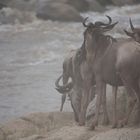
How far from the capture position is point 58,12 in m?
30.0

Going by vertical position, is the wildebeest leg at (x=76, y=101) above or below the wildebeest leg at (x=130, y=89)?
below

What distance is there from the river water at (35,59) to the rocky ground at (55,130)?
2461mm

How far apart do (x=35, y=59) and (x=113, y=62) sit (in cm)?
1352

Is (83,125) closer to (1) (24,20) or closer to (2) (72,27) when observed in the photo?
(2) (72,27)

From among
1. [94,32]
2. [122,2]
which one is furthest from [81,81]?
[122,2]

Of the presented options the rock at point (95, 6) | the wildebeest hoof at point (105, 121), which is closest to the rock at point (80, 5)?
the rock at point (95, 6)

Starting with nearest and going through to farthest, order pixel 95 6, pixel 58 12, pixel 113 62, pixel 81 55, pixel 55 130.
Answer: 1. pixel 113 62
2. pixel 81 55
3. pixel 55 130
4. pixel 58 12
5. pixel 95 6

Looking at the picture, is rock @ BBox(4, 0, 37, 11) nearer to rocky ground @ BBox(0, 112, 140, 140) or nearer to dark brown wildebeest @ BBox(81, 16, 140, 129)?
rocky ground @ BBox(0, 112, 140, 140)

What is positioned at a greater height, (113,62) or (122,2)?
(122,2)

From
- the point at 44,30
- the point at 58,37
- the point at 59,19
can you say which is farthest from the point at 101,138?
the point at 59,19

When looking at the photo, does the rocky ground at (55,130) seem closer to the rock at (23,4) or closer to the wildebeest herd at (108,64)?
the wildebeest herd at (108,64)

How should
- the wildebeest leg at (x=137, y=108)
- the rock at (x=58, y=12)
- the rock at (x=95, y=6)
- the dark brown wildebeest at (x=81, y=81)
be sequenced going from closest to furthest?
the wildebeest leg at (x=137, y=108)
the dark brown wildebeest at (x=81, y=81)
the rock at (x=58, y=12)
the rock at (x=95, y=6)

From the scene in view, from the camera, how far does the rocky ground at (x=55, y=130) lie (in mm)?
7855

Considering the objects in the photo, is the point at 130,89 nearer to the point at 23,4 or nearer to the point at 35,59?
the point at 35,59
